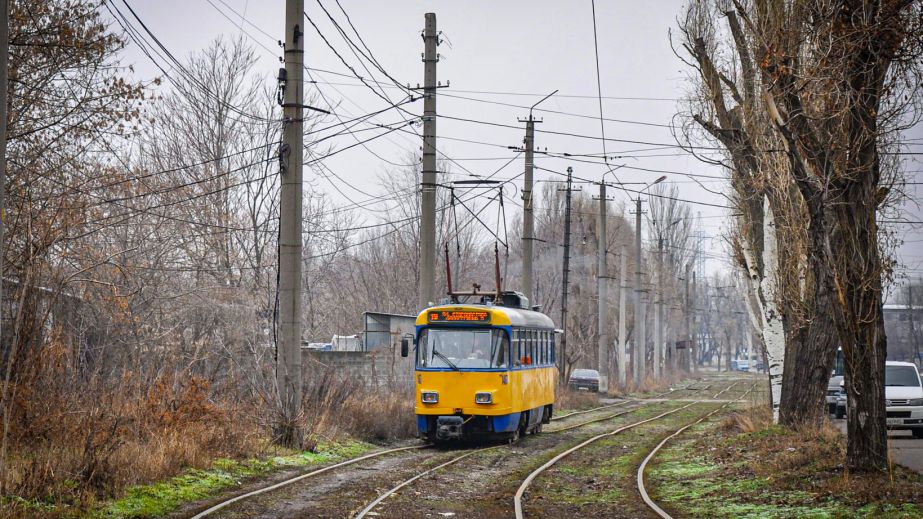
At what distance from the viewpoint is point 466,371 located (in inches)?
866

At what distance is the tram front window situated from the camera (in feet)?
72.4

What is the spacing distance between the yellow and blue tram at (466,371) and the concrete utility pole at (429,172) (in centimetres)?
122

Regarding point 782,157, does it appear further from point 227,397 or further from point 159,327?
point 159,327

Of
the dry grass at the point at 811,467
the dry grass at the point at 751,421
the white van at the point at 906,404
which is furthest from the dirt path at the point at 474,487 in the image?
the white van at the point at 906,404

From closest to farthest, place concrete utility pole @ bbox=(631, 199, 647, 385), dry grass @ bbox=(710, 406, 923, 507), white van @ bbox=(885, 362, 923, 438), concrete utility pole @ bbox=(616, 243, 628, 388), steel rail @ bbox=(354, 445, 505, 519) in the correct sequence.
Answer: steel rail @ bbox=(354, 445, 505, 519)
dry grass @ bbox=(710, 406, 923, 507)
white van @ bbox=(885, 362, 923, 438)
concrete utility pole @ bbox=(616, 243, 628, 388)
concrete utility pole @ bbox=(631, 199, 647, 385)

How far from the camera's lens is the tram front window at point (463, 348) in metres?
22.1

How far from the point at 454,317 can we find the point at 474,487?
23.9ft

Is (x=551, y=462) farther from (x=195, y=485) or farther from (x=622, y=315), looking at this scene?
(x=622, y=315)

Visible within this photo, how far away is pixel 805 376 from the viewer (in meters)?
20.9

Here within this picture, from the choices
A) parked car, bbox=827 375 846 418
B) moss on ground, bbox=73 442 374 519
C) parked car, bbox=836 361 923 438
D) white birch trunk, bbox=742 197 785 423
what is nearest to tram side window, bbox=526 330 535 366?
white birch trunk, bbox=742 197 785 423

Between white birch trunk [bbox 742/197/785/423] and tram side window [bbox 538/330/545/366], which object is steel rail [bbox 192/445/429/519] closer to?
tram side window [bbox 538/330/545/366]

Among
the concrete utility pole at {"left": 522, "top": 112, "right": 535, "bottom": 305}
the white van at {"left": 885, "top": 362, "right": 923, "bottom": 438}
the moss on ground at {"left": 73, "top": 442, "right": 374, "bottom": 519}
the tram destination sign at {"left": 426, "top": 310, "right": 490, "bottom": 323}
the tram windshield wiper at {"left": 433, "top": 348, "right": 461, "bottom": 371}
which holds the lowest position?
the moss on ground at {"left": 73, "top": 442, "right": 374, "bottom": 519}

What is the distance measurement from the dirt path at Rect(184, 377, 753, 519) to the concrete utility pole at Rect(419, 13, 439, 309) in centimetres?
379

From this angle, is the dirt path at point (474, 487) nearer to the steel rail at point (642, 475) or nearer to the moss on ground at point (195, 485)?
the steel rail at point (642, 475)
